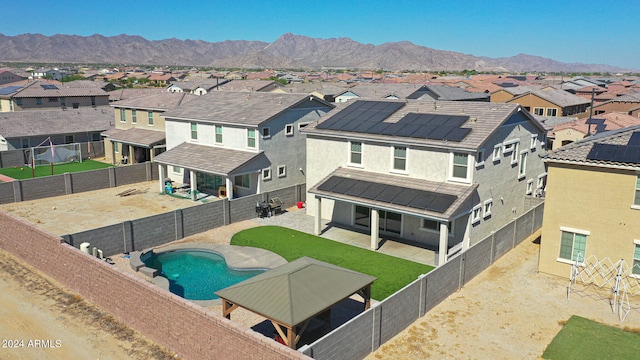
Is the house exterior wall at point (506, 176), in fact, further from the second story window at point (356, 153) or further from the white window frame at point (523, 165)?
the second story window at point (356, 153)

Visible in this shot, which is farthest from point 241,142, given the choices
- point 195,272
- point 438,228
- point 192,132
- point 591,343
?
point 591,343

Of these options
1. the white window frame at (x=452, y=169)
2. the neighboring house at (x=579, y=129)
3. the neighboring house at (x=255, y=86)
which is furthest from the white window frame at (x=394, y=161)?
the neighboring house at (x=255, y=86)

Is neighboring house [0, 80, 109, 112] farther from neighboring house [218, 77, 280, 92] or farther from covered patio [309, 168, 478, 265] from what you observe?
covered patio [309, 168, 478, 265]

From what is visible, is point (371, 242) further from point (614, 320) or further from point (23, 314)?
point (23, 314)

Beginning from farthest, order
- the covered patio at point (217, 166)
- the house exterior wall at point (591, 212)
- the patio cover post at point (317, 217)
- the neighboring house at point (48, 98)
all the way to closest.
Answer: the neighboring house at point (48, 98)
the covered patio at point (217, 166)
the patio cover post at point (317, 217)
the house exterior wall at point (591, 212)

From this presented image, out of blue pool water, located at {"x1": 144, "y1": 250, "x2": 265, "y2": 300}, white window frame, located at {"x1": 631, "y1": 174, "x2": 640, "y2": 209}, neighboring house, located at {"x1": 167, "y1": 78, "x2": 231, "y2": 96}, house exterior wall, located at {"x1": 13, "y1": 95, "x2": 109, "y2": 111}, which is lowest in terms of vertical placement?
blue pool water, located at {"x1": 144, "y1": 250, "x2": 265, "y2": 300}

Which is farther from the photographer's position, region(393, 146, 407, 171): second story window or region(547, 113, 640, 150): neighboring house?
region(547, 113, 640, 150): neighboring house

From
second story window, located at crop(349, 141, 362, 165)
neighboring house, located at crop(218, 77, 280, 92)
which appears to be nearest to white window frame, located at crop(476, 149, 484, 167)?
second story window, located at crop(349, 141, 362, 165)
